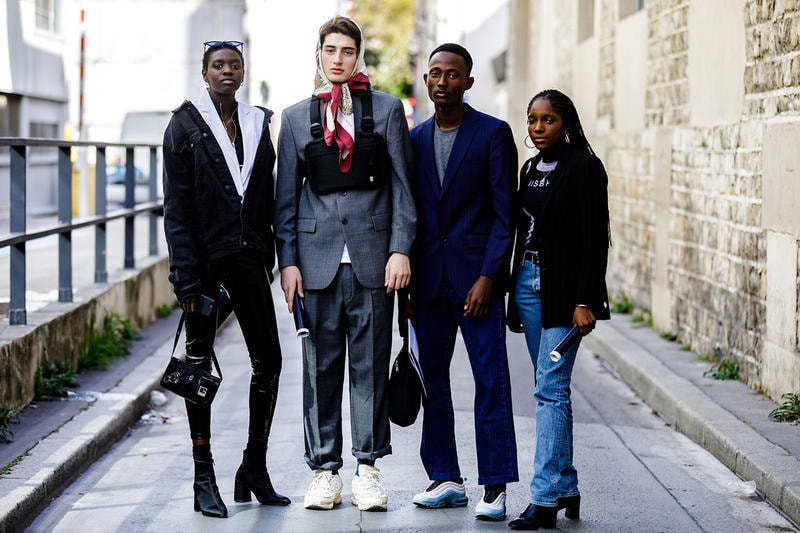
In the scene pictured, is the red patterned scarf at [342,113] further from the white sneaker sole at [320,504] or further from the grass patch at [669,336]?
Result: the grass patch at [669,336]

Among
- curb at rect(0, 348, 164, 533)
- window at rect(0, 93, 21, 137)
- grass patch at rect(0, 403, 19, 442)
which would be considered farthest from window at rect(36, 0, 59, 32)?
grass patch at rect(0, 403, 19, 442)

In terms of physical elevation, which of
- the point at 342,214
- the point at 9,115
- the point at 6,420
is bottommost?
the point at 6,420

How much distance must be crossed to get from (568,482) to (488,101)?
2866cm

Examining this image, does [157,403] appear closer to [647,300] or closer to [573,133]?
[573,133]

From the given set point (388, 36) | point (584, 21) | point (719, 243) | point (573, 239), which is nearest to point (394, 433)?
point (573, 239)

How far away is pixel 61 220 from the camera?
8.68 meters

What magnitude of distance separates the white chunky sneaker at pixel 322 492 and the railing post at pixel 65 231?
11.2ft

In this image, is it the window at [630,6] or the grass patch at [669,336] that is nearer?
the grass patch at [669,336]

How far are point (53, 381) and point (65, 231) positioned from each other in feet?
4.03

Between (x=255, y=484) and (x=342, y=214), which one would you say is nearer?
(x=342, y=214)

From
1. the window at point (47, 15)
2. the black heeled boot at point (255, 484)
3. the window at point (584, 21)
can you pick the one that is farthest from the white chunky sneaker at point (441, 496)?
the window at point (47, 15)

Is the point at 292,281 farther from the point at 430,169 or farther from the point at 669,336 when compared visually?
the point at 669,336

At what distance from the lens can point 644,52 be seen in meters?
12.5

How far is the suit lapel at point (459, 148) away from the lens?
551 centimetres
